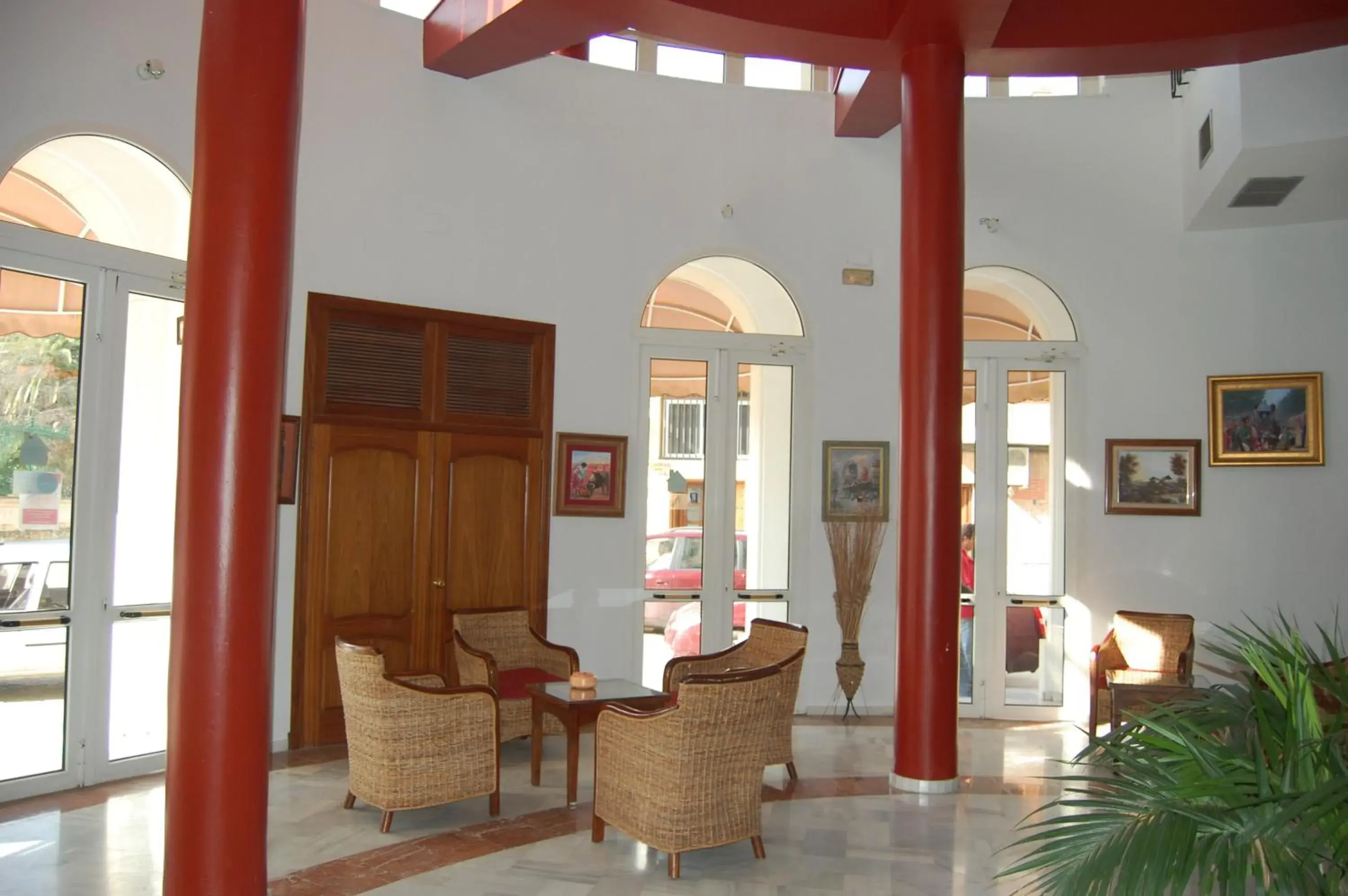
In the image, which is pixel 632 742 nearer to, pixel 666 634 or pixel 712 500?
pixel 666 634

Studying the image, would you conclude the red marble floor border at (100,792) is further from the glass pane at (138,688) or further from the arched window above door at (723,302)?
the arched window above door at (723,302)

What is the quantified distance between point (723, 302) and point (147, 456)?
4261 mm

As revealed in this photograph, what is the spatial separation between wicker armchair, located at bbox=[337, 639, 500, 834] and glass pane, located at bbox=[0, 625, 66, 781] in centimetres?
167

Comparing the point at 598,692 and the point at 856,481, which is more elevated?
the point at 856,481

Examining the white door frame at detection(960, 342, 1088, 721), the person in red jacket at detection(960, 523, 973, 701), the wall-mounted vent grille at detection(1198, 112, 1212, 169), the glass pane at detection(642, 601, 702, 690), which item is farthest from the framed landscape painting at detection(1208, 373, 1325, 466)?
the glass pane at detection(642, 601, 702, 690)

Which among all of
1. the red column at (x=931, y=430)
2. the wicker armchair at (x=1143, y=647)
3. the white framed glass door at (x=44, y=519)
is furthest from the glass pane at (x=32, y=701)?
the wicker armchair at (x=1143, y=647)

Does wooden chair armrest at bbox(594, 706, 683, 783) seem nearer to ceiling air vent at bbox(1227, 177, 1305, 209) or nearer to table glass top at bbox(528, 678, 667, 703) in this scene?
table glass top at bbox(528, 678, 667, 703)

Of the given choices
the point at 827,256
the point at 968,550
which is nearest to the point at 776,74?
the point at 827,256

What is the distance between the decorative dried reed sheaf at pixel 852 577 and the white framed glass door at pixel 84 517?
15.2 feet

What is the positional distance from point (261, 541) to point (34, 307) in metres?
2.83

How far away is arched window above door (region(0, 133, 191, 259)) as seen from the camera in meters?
5.59

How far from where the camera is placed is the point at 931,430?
6.23 meters

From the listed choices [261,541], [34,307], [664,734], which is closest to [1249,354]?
[664,734]

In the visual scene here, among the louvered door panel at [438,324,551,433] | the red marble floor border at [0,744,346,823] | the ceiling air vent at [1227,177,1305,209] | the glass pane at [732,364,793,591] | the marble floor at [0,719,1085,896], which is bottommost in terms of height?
the marble floor at [0,719,1085,896]
